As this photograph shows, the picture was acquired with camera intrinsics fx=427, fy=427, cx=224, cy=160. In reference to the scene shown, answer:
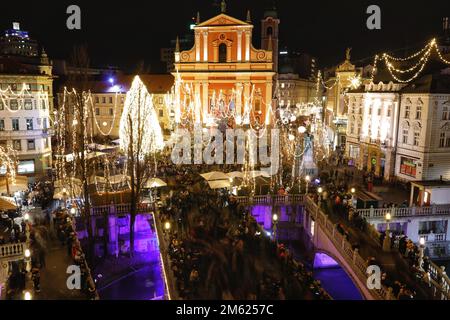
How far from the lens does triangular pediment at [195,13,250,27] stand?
56.4 meters

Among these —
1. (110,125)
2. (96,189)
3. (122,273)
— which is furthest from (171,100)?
(122,273)

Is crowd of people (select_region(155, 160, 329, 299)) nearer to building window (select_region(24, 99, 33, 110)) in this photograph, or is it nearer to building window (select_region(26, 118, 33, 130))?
building window (select_region(26, 118, 33, 130))

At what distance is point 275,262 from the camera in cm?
2191

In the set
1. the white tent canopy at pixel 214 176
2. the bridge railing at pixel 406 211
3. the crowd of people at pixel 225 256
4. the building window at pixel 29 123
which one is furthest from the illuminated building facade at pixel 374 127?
the building window at pixel 29 123

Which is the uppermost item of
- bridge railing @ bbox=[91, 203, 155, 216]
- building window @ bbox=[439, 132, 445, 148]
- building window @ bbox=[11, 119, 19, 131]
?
building window @ bbox=[11, 119, 19, 131]

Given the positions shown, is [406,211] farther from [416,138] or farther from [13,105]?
[13,105]

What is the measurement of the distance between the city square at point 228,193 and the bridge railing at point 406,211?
0.09 metres

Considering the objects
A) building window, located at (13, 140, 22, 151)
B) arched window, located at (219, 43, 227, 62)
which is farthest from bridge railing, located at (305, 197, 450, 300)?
arched window, located at (219, 43, 227, 62)

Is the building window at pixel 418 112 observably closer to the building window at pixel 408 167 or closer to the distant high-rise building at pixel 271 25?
the building window at pixel 408 167

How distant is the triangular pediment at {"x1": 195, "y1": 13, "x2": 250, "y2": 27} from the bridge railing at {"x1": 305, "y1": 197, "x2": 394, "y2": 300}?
3259cm

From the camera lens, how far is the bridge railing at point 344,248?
18.9 meters

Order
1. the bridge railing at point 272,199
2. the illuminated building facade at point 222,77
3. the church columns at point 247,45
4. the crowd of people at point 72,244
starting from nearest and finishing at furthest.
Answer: the crowd of people at point 72,244, the bridge railing at point 272,199, the church columns at point 247,45, the illuminated building facade at point 222,77

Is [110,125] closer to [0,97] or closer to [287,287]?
[0,97]
